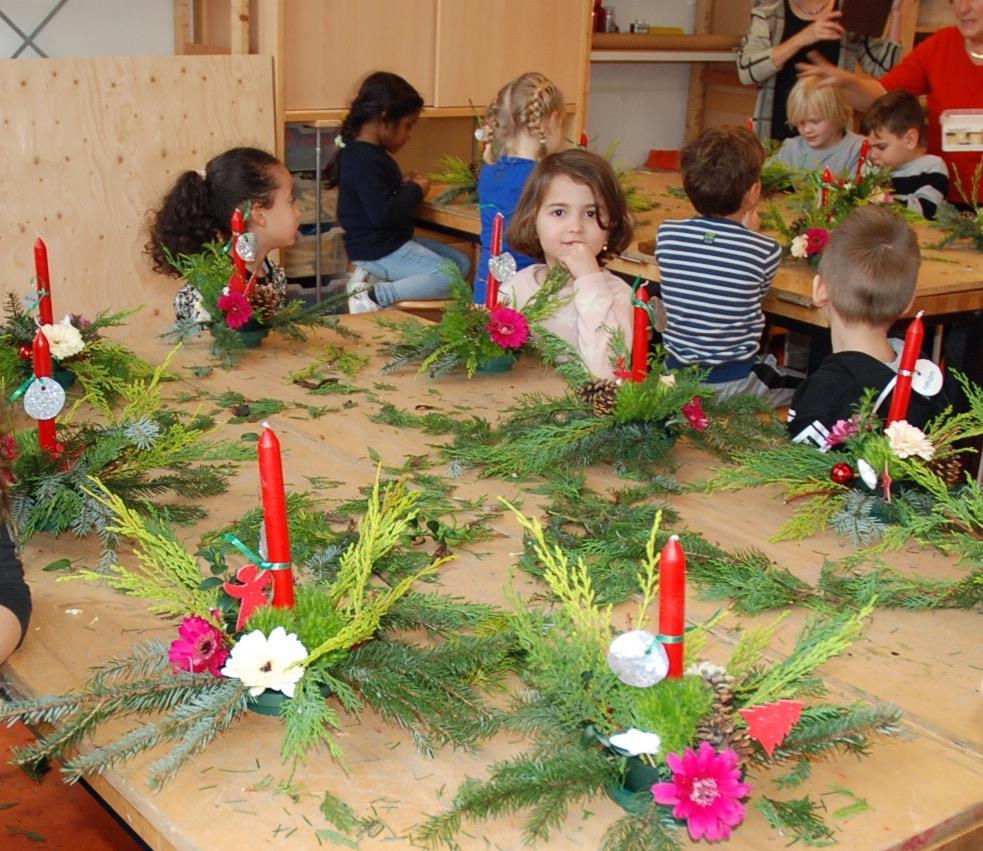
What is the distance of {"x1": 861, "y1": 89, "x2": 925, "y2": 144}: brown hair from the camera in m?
4.47

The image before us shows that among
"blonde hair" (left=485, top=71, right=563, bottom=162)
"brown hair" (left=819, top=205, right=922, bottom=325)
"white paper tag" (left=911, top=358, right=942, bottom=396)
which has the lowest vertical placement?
"white paper tag" (left=911, top=358, right=942, bottom=396)

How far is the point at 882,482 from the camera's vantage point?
71.7 inches

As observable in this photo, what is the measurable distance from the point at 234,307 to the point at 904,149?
2.85 meters

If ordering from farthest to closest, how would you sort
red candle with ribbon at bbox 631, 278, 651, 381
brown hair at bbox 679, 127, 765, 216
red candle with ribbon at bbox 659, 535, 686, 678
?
brown hair at bbox 679, 127, 765, 216 < red candle with ribbon at bbox 631, 278, 651, 381 < red candle with ribbon at bbox 659, 535, 686, 678

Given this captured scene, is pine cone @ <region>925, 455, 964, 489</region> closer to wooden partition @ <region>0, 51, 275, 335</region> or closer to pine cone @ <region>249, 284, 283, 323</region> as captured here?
pine cone @ <region>249, 284, 283, 323</region>

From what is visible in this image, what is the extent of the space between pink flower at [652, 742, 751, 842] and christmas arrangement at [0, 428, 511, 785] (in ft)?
0.81

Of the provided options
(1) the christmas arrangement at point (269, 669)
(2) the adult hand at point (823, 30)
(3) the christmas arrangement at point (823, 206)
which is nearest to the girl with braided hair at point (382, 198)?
(3) the christmas arrangement at point (823, 206)

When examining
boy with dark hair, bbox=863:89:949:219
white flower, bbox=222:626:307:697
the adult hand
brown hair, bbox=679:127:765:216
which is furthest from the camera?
the adult hand

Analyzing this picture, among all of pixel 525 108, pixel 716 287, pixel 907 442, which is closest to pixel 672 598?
pixel 907 442

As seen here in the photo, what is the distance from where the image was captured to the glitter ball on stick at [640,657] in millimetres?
1106

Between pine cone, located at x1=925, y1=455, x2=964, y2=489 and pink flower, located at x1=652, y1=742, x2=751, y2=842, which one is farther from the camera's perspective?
pine cone, located at x1=925, y1=455, x2=964, y2=489

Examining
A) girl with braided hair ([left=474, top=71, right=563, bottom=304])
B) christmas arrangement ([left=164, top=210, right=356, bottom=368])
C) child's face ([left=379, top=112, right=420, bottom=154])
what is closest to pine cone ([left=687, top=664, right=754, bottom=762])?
christmas arrangement ([left=164, top=210, right=356, bottom=368])

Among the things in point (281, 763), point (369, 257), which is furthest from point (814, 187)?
point (281, 763)

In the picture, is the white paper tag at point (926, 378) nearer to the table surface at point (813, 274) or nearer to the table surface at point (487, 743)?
the table surface at point (487, 743)
